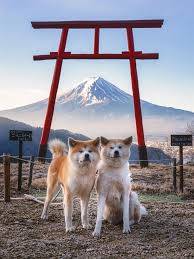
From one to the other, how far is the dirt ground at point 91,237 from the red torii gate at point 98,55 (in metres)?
8.05

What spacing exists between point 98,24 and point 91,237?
12.6m

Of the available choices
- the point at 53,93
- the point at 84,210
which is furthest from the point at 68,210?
the point at 53,93

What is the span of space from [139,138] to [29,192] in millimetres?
6088

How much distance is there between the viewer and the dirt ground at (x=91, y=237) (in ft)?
18.2

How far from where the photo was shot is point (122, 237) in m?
6.24

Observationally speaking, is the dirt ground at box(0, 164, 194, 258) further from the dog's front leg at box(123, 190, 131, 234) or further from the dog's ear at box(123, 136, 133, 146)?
the dog's ear at box(123, 136, 133, 146)

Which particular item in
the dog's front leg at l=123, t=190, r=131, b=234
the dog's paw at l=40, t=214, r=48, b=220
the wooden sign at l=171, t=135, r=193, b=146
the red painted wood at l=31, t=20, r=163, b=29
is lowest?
the dog's paw at l=40, t=214, r=48, b=220

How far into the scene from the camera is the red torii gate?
17422mm

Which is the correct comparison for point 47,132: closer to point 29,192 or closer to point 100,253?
point 29,192

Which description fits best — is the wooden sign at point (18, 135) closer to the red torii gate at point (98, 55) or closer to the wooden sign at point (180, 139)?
the wooden sign at point (180, 139)

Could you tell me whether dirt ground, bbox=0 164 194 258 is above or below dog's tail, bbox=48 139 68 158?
below

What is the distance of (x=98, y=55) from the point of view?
684 inches

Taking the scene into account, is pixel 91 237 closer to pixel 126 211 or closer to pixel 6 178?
pixel 126 211

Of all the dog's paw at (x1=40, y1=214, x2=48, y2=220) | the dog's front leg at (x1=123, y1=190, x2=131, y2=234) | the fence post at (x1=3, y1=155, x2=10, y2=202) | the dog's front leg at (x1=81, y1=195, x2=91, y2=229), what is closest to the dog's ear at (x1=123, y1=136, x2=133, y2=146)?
the dog's front leg at (x1=123, y1=190, x2=131, y2=234)
